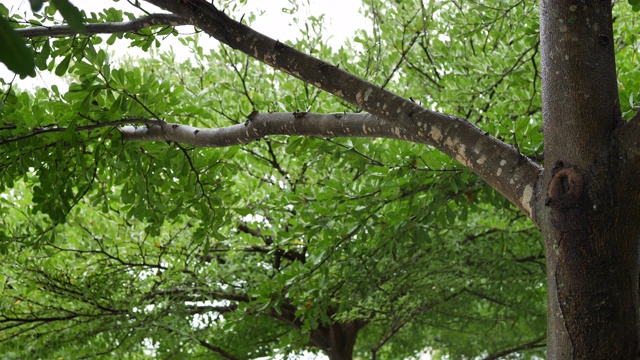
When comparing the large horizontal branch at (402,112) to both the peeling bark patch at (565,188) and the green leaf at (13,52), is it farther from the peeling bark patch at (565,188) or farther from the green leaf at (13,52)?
the green leaf at (13,52)

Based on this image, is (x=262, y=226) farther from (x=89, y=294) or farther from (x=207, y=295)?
(x=89, y=294)

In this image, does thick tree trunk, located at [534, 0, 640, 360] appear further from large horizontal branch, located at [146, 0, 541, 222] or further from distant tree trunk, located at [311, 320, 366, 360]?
distant tree trunk, located at [311, 320, 366, 360]

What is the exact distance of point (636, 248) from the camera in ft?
7.30

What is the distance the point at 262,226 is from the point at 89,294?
5.46 ft

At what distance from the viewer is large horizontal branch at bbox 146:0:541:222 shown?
2363mm

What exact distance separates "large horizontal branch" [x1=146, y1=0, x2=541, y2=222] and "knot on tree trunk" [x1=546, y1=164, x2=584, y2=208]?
10 cm

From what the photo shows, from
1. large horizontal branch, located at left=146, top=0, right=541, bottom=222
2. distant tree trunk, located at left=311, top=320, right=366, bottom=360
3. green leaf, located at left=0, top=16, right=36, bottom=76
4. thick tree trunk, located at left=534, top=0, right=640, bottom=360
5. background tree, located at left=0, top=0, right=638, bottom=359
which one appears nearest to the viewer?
green leaf, located at left=0, top=16, right=36, bottom=76

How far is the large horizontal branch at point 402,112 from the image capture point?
2363 millimetres

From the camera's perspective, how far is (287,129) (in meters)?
2.87

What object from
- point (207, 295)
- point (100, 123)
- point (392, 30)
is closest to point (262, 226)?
point (207, 295)

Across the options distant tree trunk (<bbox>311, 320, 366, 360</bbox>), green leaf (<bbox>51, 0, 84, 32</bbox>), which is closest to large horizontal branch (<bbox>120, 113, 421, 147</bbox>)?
green leaf (<bbox>51, 0, 84, 32</bbox>)

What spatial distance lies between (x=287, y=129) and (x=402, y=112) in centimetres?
55

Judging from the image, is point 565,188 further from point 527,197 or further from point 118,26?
point 118,26

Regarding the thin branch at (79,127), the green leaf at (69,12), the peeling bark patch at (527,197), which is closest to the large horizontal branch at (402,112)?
the peeling bark patch at (527,197)
